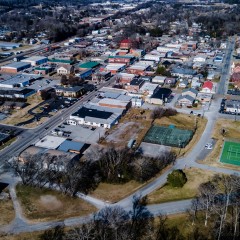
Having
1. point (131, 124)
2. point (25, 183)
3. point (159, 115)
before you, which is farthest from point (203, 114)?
point (25, 183)

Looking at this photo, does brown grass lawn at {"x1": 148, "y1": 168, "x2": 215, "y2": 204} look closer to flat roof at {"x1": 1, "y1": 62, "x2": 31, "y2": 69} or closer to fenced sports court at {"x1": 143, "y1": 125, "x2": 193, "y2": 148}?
fenced sports court at {"x1": 143, "y1": 125, "x2": 193, "y2": 148}

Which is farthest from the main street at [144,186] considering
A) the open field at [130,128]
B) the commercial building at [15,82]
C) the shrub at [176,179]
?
the commercial building at [15,82]

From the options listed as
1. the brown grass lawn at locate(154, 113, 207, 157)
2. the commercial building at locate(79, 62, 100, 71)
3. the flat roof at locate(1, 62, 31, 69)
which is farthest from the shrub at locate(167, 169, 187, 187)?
the flat roof at locate(1, 62, 31, 69)

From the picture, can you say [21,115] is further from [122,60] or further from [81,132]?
[122,60]

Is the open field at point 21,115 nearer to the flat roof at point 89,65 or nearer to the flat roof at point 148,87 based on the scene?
the flat roof at point 148,87

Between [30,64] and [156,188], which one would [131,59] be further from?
[156,188]

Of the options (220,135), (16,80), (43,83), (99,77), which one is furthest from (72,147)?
(16,80)
